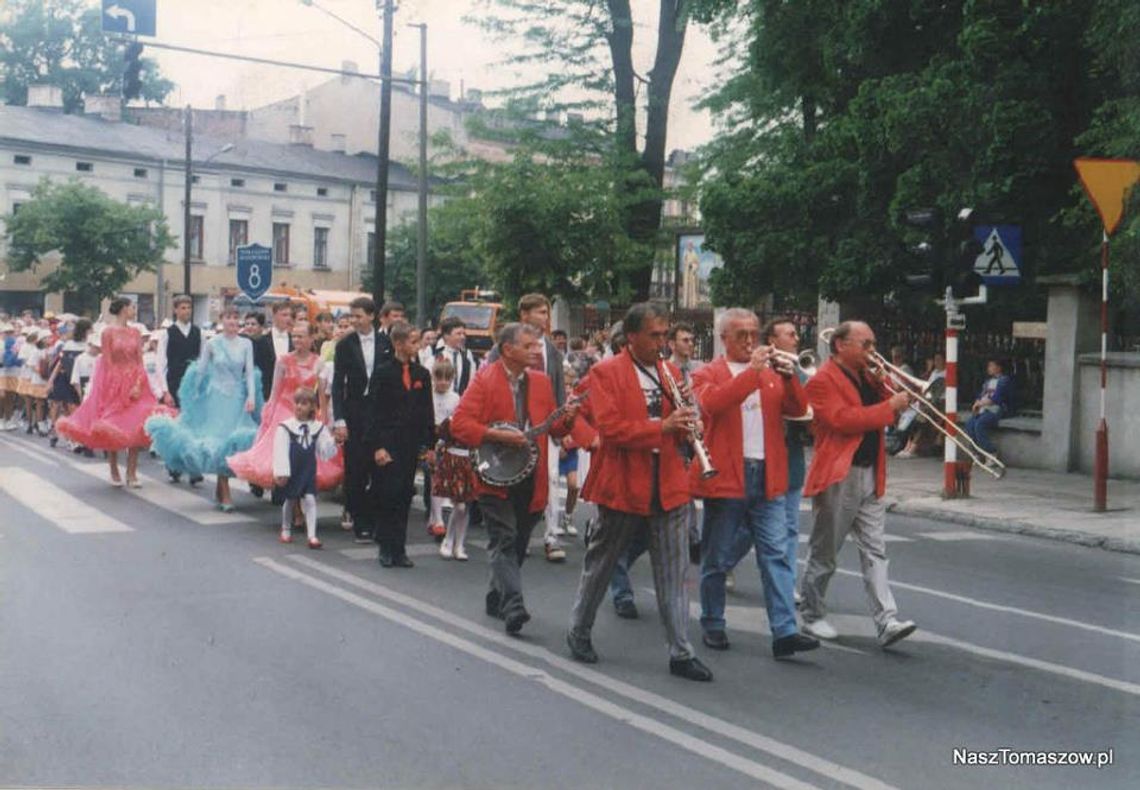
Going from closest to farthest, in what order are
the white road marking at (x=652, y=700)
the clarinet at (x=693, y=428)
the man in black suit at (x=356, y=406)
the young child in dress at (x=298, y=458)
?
1. the white road marking at (x=652, y=700)
2. the clarinet at (x=693, y=428)
3. the man in black suit at (x=356, y=406)
4. the young child in dress at (x=298, y=458)

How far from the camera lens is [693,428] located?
6730 millimetres

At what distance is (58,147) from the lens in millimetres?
58312

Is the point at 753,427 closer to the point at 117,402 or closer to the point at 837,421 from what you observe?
the point at 837,421

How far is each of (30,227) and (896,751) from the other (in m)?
53.6

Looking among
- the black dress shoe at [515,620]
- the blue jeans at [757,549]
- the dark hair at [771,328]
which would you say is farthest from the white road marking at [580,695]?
the dark hair at [771,328]

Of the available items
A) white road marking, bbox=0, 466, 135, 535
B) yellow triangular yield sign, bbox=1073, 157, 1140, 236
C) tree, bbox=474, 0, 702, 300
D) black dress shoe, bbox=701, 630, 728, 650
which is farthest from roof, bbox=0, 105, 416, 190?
black dress shoe, bbox=701, 630, 728, 650

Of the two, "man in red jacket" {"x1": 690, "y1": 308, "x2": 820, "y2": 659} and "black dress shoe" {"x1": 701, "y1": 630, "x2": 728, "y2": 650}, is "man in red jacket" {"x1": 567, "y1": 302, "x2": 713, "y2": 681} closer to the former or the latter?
"man in red jacket" {"x1": 690, "y1": 308, "x2": 820, "y2": 659}

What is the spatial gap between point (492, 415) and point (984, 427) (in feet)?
41.5

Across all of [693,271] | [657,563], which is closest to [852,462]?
[657,563]

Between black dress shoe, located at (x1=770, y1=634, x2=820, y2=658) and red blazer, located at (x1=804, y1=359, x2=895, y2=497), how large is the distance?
82 cm

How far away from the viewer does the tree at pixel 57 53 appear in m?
67.4

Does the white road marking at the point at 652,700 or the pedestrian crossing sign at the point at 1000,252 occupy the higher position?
the pedestrian crossing sign at the point at 1000,252

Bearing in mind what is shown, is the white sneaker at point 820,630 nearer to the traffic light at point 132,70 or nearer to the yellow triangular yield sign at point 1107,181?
the yellow triangular yield sign at point 1107,181

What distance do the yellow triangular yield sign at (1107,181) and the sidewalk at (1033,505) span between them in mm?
2797
